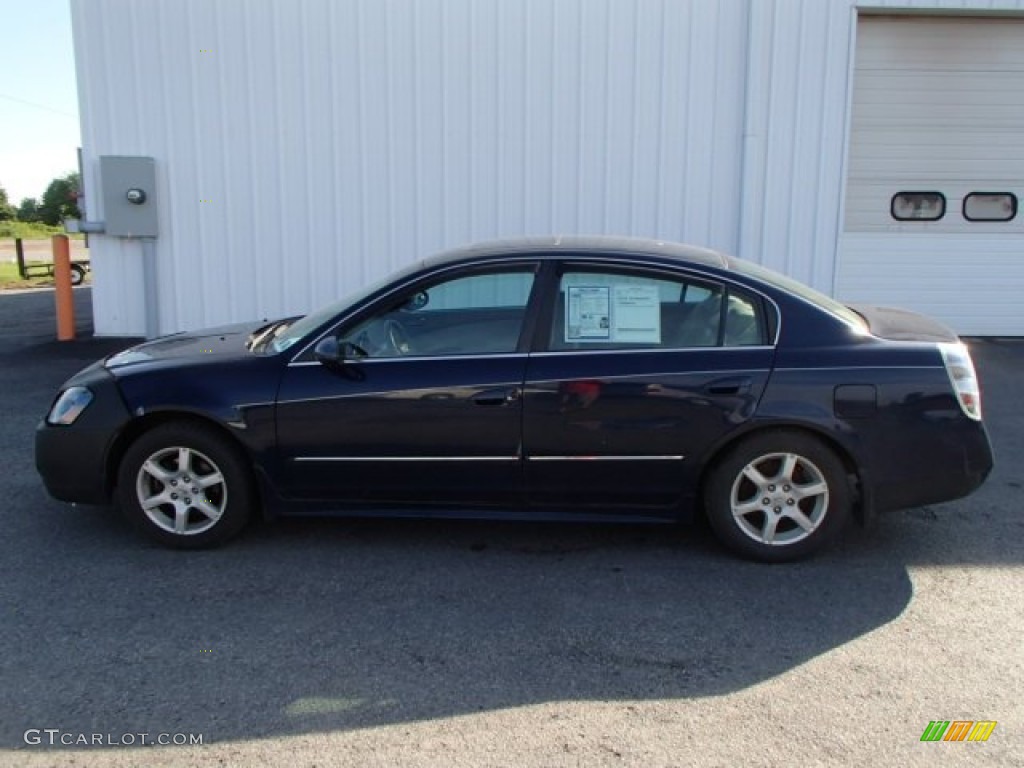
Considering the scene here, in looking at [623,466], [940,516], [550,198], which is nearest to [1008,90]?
[550,198]

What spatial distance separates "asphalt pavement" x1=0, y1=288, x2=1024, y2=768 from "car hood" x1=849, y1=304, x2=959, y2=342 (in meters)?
1.06

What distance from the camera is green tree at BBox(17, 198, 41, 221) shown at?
186ft

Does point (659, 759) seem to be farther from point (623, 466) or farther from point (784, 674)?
point (623, 466)

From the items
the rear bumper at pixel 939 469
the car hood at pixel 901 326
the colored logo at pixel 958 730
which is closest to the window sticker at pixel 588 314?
the car hood at pixel 901 326

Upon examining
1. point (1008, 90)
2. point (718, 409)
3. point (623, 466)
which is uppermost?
point (1008, 90)

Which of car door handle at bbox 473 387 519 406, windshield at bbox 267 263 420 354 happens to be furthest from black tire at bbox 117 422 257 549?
car door handle at bbox 473 387 519 406

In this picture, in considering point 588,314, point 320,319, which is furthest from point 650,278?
point 320,319

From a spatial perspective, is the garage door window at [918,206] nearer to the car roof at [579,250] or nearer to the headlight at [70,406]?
the car roof at [579,250]

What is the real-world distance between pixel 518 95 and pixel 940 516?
6.18 m

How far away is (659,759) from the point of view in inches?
114

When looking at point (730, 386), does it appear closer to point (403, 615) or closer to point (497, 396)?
point (497, 396)

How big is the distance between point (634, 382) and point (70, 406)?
A: 2.78 meters

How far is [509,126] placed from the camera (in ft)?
31.1

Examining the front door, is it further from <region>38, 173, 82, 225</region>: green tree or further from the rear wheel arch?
<region>38, 173, 82, 225</region>: green tree
